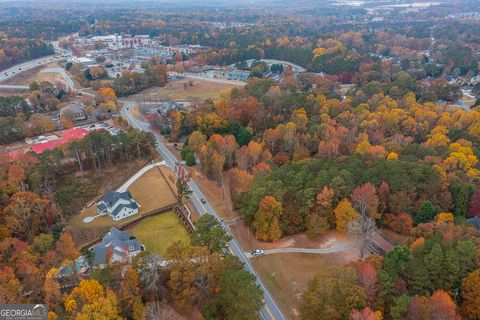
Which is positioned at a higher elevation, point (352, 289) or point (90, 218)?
point (352, 289)

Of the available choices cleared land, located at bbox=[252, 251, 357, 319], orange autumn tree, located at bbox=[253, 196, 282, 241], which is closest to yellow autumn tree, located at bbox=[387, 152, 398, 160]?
cleared land, located at bbox=[252, 251, 357, 319]

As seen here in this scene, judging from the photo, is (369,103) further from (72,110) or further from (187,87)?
(72,110)

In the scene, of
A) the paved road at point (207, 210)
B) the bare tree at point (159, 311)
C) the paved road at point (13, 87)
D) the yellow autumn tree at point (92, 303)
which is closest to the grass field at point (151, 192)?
the paved road at point (207, 210)

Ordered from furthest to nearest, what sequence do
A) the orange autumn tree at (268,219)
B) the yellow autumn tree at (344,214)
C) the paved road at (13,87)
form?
the paved road at (13,87) < the yellow autumn tree at (344,214) < the orange autumn tree at (268,219)

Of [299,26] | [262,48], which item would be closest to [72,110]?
[262,48]

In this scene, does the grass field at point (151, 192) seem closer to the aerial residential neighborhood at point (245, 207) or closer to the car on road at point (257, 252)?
the aerial residential neighborhood at point (245, 207)

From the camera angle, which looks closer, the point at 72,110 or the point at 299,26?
the point at 72,110
